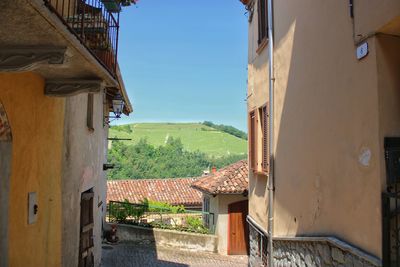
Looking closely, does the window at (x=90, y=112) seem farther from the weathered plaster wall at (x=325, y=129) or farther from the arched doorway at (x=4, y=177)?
the arched doorway at (x=4, y=177)

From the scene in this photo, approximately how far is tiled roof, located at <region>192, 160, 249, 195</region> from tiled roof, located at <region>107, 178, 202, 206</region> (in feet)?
44.7

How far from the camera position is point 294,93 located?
7.64 m

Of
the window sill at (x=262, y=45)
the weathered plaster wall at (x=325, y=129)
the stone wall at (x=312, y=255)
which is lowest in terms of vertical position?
the stone wall at (x=312, y=255)

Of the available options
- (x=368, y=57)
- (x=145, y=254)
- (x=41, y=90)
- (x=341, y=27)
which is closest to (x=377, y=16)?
(x=368, y=57)

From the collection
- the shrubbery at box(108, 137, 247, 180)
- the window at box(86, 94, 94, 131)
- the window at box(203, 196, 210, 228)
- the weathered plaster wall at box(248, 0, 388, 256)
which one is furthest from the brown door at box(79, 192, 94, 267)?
the shrubbery at box(108, 137, 247, 180)

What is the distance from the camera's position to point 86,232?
28.7ft

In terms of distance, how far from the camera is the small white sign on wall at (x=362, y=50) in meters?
4.77

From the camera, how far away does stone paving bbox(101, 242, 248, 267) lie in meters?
13.7

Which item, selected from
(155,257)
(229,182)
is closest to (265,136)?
(155,257)

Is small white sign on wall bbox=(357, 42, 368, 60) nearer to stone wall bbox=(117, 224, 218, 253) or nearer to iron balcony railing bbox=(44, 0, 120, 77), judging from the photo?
iron balcony railing bbox=(44, 0, 120, 77)

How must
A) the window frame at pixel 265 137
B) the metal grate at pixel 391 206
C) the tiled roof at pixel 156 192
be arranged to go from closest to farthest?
the metal grate at pixel 391 206 < the window frame at pixel 265 137 < the tiled roof at pixel 156 192

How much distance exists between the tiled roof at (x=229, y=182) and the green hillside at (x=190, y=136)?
216 feet

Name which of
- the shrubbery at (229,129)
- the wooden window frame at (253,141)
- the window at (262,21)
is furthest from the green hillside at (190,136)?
the window at (262,21)

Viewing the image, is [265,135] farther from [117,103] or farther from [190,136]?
[190,136]
